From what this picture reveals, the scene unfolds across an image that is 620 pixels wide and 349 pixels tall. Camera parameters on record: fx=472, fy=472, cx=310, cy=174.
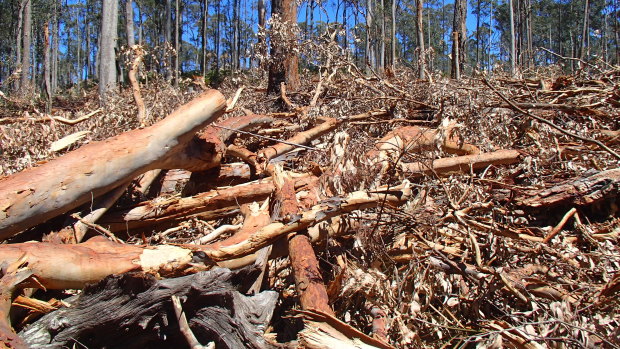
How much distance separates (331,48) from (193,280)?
427 cm

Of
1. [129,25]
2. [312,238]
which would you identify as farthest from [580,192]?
[129,25]

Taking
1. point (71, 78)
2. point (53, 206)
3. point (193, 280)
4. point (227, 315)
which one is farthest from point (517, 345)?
point (71, 78)

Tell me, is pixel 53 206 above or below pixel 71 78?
below

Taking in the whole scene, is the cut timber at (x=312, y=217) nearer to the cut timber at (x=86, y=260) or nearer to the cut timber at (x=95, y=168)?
the cut timber at (x=86, y=260)

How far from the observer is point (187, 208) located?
3.25 metres

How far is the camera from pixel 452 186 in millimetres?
3426

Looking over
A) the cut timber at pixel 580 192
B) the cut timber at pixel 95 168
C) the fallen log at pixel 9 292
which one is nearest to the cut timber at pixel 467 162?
the cut timber at pixel 580 192

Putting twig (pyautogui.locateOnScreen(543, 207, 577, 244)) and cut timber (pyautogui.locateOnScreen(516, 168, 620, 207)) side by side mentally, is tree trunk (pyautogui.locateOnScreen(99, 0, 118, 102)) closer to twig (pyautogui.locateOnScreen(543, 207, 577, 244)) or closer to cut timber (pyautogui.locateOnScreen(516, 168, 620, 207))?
cut timber (pyautogui.locateOnScreen(516, 168, 620, 207))

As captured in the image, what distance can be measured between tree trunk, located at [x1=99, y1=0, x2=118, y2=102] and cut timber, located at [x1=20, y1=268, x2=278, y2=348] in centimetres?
766

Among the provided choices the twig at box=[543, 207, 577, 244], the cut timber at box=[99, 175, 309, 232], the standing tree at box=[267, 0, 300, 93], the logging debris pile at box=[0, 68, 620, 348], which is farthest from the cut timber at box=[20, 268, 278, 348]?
the standing tree at box=[267, 0, 300, 93]

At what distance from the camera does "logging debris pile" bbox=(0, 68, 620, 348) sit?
2160 millimetres

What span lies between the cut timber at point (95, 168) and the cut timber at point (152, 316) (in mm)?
750

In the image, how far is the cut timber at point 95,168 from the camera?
259 cm

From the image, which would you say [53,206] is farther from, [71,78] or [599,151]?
[71,78]
